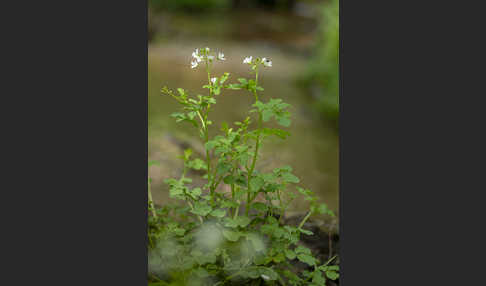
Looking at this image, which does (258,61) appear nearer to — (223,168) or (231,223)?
(223,168)

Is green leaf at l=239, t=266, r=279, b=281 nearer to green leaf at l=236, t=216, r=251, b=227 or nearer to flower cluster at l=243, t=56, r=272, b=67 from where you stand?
green leaf at l=236, t=216, r=251, b=227

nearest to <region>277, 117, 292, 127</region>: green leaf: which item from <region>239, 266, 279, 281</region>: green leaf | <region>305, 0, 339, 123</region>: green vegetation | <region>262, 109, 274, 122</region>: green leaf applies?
<region>262, 109, 274, 122</region>: green leaf

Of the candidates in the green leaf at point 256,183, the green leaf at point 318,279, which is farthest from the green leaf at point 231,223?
the green leaf at point 318,279

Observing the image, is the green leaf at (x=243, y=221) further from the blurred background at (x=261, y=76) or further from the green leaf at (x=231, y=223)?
the blurred background at (x=261, y=76)

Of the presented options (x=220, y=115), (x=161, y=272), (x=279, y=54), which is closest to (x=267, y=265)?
(x=161, y=272)

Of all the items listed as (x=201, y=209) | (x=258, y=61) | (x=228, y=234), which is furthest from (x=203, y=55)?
(x=228, y=234)

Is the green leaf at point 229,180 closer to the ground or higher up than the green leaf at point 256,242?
higher up
